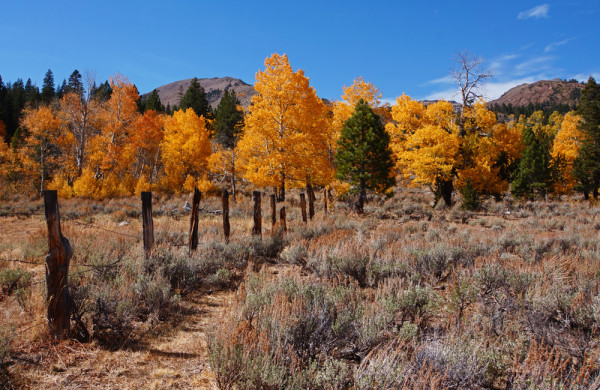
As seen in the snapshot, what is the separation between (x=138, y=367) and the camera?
3299 millimetres

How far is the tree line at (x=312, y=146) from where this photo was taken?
53.0ft

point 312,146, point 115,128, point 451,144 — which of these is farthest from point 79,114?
point 451,144

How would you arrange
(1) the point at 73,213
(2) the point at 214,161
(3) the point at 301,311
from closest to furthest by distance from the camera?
(3) the point at 301,311 → (1) the point at 73,213 → (2) the point at 214,161

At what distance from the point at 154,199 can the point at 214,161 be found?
5.22m

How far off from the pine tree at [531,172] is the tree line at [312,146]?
8 centimetres

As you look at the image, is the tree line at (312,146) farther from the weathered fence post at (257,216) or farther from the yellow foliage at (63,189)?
the weathered fence post at (257,216)

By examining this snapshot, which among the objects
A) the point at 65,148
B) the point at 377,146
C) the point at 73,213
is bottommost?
the point at 73,213

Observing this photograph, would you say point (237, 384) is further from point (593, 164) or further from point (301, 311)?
point (593, 164)

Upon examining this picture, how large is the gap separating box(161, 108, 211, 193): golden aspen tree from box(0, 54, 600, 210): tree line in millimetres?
95

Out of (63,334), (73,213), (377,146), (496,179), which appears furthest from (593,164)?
(73,213)

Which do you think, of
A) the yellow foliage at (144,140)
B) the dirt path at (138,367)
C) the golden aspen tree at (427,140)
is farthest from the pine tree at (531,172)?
the yellow foliage at (144,140)

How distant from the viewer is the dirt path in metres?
2.97

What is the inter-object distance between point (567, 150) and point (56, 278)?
45.4 m

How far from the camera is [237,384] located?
2.74m
